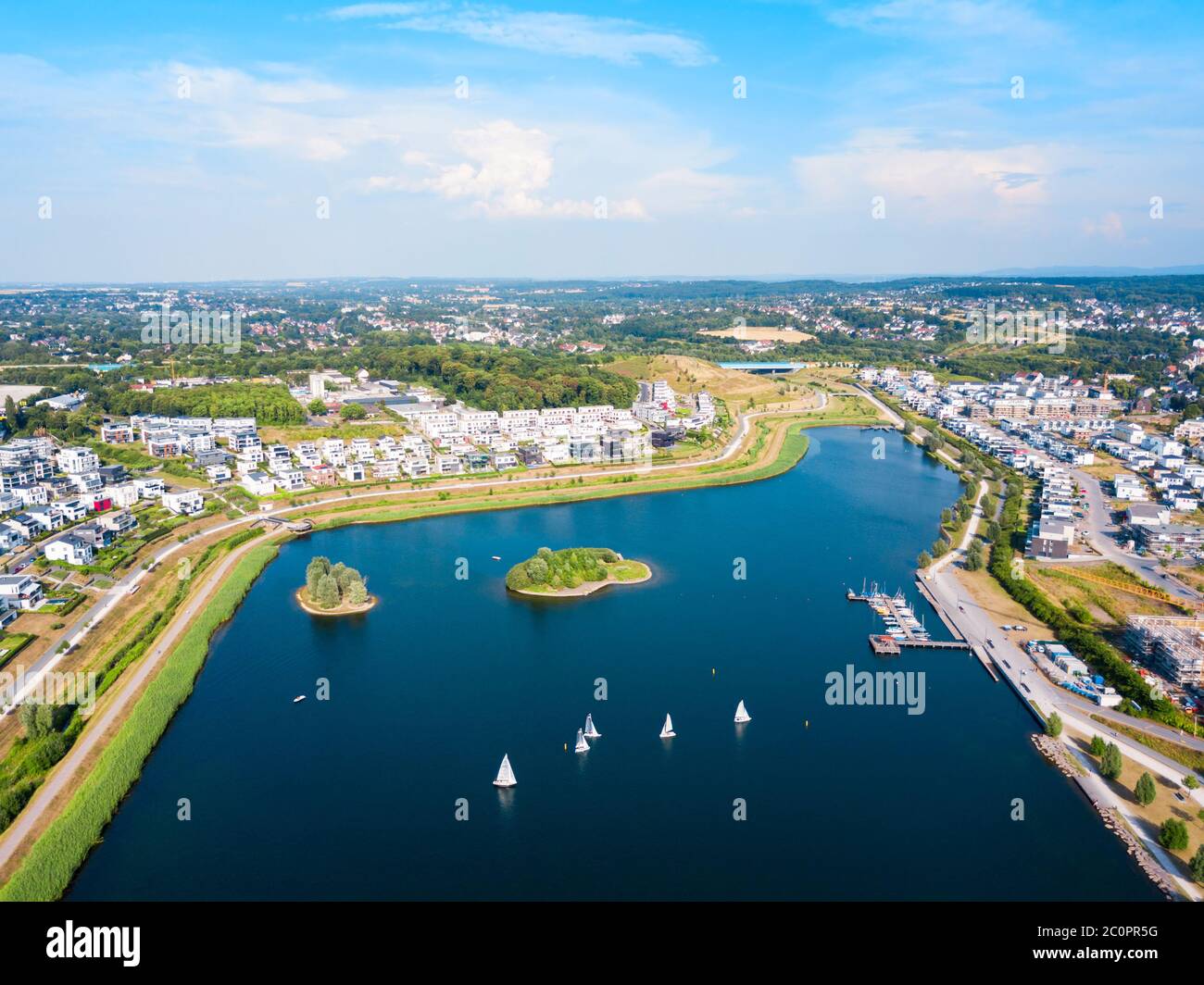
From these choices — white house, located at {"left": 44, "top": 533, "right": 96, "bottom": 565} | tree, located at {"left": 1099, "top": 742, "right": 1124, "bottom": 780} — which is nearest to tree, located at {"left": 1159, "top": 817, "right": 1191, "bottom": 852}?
tree, located at {"left": 1099, "top": 742, "right": 1124, "bottom": 780}

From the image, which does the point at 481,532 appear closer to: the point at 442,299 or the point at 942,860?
the point at 942,860

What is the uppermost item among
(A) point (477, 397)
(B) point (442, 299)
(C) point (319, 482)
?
(B) point (442, 299)

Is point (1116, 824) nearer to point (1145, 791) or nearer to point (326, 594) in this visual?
point (1145, 791)

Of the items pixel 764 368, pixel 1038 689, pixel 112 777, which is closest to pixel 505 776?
pixel 112 777

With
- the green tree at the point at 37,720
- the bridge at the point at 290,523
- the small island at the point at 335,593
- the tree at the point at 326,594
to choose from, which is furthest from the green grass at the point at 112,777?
the bridge at the point at 290,523

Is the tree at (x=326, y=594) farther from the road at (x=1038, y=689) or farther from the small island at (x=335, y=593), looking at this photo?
the road at (x=1038, y=689)

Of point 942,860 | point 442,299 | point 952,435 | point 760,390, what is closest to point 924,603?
point 942,860

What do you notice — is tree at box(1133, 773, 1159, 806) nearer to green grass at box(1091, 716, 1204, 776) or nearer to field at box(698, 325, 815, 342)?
green grass at box(1091, 716, 1204, 776)
